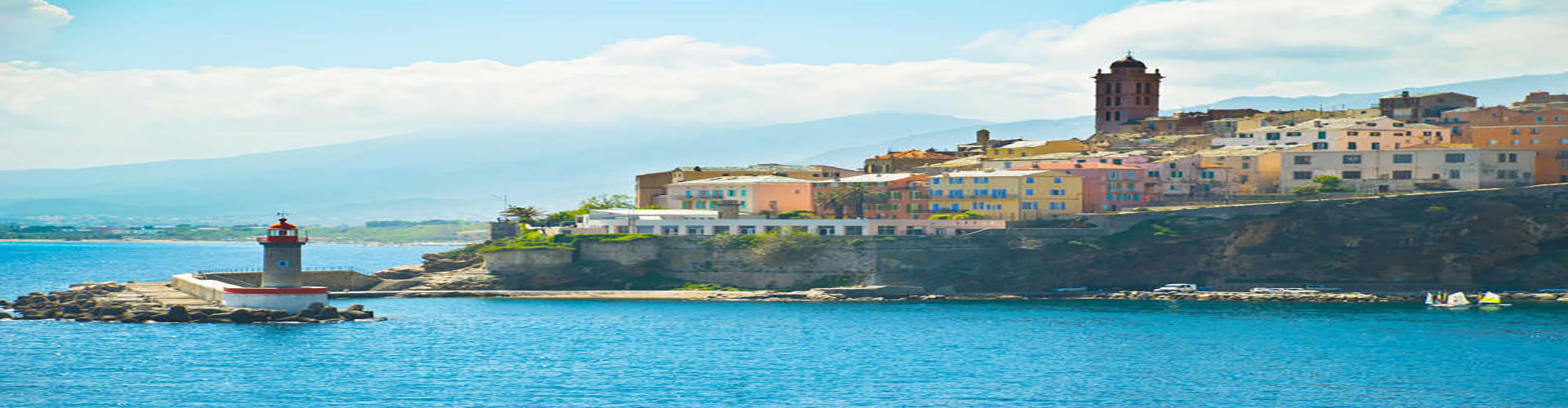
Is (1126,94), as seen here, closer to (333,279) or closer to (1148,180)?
(1148,180)

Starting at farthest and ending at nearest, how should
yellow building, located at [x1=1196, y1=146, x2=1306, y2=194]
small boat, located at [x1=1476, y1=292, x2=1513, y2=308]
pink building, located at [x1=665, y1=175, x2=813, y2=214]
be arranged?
1. pink building, located at [x1=665, y1=175, x2=813, y2=214]
2. yellow building, located at [x1=1196, y1=146, x2=1306, y2=194]
3. small boat, located at [x1=1476, y1=292, x2=1513, y2=308]

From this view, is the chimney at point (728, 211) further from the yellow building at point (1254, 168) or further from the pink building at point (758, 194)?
the yellow building at point (1254, 168)

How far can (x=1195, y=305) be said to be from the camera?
91750mm

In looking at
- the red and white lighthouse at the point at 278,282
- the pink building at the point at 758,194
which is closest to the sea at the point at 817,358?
the red and white lighthouse at the point at 278,282

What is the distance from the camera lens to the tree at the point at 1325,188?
103m

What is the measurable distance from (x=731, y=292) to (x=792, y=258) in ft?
17.0

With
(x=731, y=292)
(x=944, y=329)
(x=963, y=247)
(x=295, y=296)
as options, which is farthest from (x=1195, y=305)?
(x=295, y=296)

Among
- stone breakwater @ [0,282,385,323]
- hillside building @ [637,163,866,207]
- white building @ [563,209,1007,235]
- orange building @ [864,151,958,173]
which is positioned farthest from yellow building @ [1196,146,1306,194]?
stone breakwater @ [0,282,385,323]

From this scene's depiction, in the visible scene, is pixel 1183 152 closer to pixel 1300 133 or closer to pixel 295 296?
pixel 1300 133

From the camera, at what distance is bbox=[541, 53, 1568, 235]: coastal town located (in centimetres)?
10306

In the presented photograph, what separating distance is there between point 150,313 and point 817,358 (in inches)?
1396

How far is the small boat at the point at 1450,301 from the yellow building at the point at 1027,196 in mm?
23717

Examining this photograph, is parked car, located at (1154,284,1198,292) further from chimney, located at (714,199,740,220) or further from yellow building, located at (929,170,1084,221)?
chimney, located at (714,199,740,220)

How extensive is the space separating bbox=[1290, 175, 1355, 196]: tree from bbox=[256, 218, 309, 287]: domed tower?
216ft
